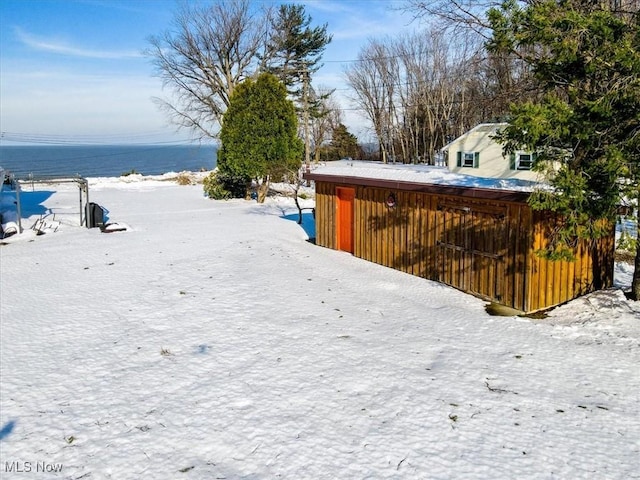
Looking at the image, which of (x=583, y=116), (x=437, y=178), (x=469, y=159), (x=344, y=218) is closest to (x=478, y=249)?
(x=437, y=178)

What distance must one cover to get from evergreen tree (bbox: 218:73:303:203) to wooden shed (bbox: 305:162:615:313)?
1071cm

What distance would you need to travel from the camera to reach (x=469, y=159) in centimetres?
2591

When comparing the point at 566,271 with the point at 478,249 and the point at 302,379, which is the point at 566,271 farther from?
the point at 302,379

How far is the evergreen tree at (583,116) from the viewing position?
7.32 meters

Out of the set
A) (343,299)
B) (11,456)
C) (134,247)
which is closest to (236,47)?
(134,247)

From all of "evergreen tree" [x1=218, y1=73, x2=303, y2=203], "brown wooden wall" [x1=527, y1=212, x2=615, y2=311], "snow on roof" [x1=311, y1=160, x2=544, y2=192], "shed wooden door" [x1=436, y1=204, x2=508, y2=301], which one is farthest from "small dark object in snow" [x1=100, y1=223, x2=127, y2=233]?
"brown wooden wall" [x1=527, y1=212, x2=615, y2=311]

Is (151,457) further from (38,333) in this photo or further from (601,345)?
(601,345)

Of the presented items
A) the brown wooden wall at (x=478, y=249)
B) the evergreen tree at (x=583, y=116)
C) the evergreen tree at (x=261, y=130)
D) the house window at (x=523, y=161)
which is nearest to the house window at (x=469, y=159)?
the house window at (x=523, y=161)

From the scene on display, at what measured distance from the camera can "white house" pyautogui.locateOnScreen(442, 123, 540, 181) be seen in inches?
885

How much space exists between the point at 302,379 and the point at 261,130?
19.0 metres

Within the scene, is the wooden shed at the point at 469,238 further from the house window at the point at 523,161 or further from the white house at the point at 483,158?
the white house at the point at 483,158

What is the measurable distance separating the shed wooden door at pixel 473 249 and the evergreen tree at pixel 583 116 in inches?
58.4

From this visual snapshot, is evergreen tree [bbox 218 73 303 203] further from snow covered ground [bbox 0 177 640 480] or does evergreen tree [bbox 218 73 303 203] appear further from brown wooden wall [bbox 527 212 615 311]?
brown wooden wall [bbox 527 212 615 311]

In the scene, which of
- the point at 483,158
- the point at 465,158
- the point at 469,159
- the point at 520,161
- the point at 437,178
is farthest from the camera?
the point at 465,158
